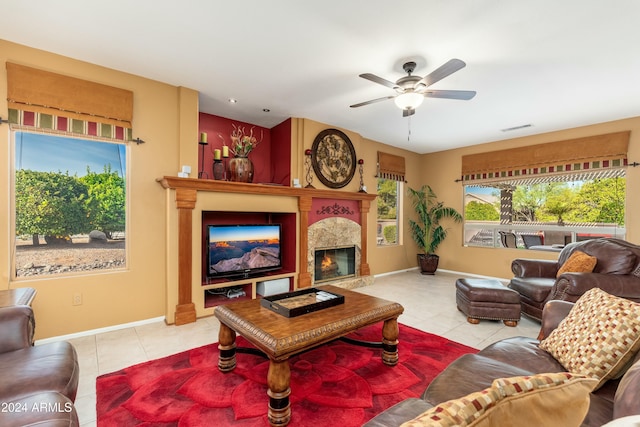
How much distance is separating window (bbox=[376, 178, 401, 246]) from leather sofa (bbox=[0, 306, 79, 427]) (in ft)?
16.6

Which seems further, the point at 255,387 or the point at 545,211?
the point at 545,211

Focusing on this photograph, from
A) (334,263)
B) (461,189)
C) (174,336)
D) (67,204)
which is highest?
(461,189)

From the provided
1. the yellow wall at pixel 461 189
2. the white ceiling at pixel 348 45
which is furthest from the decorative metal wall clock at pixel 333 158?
the yellow wall at pixel 461 189

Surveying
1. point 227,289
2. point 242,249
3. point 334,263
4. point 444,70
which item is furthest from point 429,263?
point 444,70

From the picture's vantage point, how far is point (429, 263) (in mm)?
5824

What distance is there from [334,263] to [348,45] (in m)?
3.33

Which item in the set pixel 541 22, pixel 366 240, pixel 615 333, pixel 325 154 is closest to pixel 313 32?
pixel 541 22

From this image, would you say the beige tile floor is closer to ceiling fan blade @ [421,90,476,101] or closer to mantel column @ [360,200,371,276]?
mantel column @ [360,200,371,276]

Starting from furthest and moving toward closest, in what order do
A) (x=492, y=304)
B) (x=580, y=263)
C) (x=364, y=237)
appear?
1. (x=364, y=237)
2. (x=492, y=304)
3. (x=580, y=263)

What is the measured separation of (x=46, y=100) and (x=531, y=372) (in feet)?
13.9

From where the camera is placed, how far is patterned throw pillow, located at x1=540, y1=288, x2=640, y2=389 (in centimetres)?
123

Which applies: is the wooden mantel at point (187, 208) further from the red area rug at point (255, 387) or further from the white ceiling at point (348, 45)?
the white ceiling at point (348, 45)

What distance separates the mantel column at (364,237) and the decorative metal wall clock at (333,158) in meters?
0.60

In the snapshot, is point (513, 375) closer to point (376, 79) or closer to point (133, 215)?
point (376, 79)
